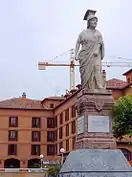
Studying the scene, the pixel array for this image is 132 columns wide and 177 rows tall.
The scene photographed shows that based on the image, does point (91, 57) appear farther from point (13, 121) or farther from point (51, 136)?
point (51, 136)

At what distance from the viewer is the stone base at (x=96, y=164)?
57.7 feet

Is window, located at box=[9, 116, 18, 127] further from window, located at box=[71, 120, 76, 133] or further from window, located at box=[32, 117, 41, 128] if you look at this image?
window, located at box=[71, 120, 76, 133]

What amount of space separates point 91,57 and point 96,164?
4.97 metres

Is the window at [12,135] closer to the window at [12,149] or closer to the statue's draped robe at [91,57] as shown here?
the window at [12,149]

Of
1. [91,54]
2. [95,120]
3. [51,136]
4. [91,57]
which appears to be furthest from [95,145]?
[51,136]

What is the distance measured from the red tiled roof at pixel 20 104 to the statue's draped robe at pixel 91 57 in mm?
65219

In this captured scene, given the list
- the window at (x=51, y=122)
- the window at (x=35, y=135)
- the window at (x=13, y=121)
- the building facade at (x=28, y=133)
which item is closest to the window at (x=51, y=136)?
the building facade at (x=28, y=133)

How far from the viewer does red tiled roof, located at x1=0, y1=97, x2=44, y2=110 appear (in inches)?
3365

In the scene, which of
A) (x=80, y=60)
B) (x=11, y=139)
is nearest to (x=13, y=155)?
(x=11, y=139)

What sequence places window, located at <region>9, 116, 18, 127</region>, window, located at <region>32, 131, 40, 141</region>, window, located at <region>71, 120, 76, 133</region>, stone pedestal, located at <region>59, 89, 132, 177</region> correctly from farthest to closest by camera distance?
window, located at <region>32, 131, 40, 141</region>
window, located at <region>9, 116, 18, 127</region>
window, located at <region>71, 120, 76, 133</region>
stone pedestal, located at <region>59, 89, 132, 177</region>

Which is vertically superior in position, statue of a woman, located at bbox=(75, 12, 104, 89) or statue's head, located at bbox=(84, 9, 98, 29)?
statue's head, located at bbox=(84, 9, 98, 29)

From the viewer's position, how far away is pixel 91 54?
2023 centimetres

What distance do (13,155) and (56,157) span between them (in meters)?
8.05

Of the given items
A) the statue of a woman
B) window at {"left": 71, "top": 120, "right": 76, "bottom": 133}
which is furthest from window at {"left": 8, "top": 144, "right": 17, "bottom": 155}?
the statue of a woman
